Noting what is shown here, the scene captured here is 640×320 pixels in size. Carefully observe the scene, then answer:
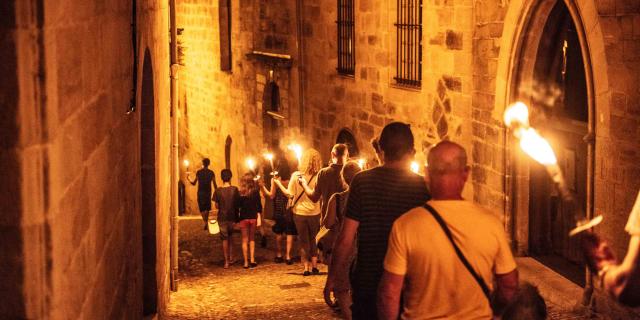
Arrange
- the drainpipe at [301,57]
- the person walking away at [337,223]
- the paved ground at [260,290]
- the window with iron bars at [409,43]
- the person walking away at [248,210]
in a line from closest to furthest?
the person walking away at [337,223] → the paved ground at [260,290] → the person walking away at [248,210] → the window with iron bars at [409,43] → the drainpipe at [301,57]

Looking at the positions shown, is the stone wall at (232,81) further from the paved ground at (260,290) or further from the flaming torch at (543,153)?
the flaming torch at (543,153)

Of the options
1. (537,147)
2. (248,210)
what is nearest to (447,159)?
(537,147)

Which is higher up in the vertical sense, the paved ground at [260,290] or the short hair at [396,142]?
the short hair at [396,142]

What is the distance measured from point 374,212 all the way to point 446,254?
1044 millimetres

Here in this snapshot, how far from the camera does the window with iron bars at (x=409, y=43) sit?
14.4 meters

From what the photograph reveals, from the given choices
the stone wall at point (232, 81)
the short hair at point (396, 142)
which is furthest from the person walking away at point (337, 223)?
the stone wall at point (232, 81)

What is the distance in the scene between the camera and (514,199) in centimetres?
1089

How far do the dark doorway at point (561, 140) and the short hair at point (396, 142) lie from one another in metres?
4.56

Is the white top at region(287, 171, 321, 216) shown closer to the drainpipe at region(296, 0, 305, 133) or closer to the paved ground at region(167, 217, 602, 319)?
the paved ground at region(167, 217, 602, 319)

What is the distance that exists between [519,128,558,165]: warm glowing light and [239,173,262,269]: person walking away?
33.6ft

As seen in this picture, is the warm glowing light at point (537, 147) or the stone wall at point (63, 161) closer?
the stone wall at point (63, 161)

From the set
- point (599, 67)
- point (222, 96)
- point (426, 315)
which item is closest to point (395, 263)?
point (426, 315)

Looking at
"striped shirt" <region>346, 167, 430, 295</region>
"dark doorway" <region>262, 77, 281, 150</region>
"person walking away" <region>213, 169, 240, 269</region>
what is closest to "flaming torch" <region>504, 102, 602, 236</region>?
"striped shirt" <region>346, 167, 430, 295</region>

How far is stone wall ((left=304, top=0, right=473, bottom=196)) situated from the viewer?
41.4 feet
